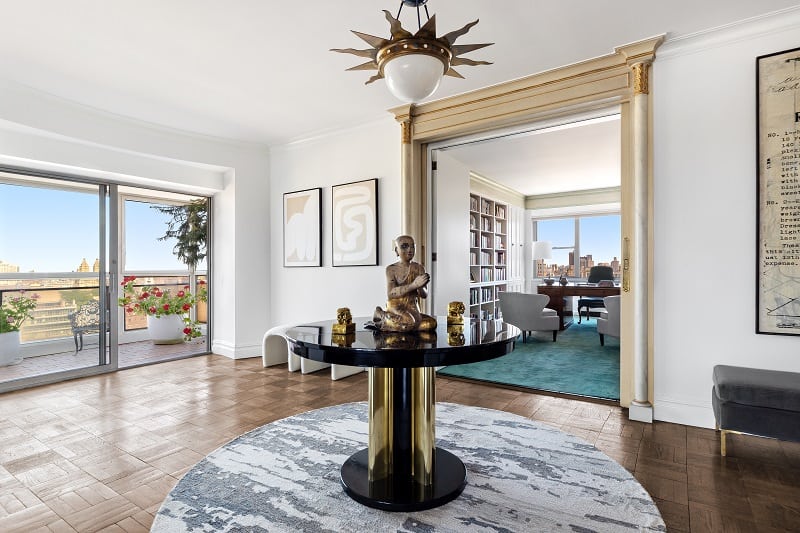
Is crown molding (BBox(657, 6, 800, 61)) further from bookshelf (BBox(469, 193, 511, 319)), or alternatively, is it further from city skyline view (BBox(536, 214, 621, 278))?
city skyline view (BBox(536, 214, 621, 278))

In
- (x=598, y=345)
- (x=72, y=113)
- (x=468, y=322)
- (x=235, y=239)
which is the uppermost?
(x=72, y=113)

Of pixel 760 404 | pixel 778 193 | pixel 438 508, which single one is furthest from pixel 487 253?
pixel 438 508

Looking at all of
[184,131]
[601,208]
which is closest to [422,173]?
[184,131]

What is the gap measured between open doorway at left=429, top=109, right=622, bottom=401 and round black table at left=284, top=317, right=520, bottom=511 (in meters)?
2.03

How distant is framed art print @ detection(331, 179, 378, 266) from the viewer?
4.36 metres

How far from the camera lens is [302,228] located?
16.2 ft

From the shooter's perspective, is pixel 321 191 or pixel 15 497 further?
pixel 321 191

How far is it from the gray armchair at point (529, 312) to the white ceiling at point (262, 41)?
3.08 meters

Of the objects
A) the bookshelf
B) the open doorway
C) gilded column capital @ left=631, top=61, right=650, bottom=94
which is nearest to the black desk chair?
the open doorway

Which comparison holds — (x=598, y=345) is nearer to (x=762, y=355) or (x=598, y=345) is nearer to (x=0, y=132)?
(x=762, y=355)

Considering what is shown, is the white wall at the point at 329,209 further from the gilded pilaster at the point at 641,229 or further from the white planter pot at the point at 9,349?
the white planter pot at the point at 9,349

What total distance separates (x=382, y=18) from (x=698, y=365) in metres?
3.02

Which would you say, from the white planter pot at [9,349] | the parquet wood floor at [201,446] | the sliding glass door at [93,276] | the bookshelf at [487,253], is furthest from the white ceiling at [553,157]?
the white planter pot at [9,349]

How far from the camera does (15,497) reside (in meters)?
1.94
